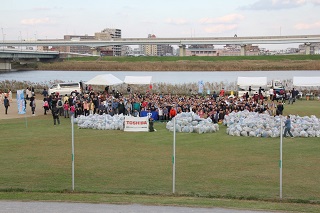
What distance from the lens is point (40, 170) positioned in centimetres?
1855

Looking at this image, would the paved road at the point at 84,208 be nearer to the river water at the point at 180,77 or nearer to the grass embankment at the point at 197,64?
the river water at the point at 180,77

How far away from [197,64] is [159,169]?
355ft

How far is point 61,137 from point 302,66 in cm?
9797

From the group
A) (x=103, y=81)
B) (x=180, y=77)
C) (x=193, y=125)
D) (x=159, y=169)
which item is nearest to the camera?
(x=159, y=169)

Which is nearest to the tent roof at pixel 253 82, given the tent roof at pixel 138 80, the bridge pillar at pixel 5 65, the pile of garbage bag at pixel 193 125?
the tent roof at pixel 138 80

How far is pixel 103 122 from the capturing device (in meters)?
28.8

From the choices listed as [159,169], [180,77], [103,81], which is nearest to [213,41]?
[180,77]

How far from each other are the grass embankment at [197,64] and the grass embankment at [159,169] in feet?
306

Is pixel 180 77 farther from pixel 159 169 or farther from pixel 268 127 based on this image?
pixel 159 169

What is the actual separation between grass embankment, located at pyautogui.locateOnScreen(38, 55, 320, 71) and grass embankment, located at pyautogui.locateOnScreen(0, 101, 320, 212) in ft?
306

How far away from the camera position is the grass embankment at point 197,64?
117675mm

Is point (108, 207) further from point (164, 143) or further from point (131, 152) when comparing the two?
point (164, 143)

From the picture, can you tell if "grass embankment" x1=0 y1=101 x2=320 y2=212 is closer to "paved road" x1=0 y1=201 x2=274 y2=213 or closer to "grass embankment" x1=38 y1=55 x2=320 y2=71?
"paved road" x1=0 y1=201 x2=274 y2=213

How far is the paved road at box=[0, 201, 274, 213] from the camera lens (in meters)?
13.2
